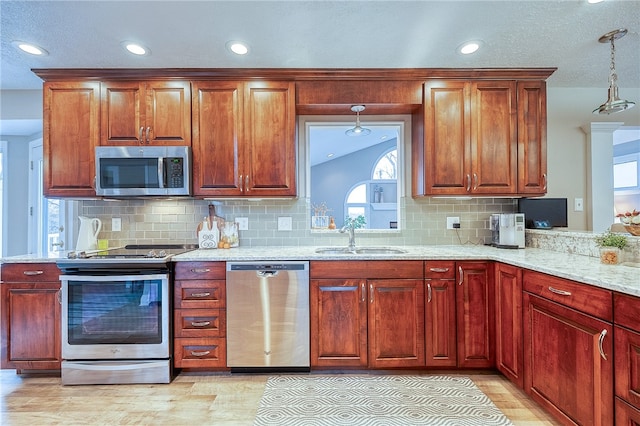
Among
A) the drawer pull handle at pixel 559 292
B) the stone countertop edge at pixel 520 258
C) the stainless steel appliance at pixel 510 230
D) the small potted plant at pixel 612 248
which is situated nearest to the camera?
the stone countertop edge at pixel 520 258

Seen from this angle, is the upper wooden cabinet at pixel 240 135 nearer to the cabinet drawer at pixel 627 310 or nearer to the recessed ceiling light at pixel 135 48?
the recessed ceiling light at pixel 135 48

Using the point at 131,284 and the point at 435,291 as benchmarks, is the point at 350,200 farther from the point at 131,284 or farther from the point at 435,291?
the point at 131,284

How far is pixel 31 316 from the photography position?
2230 millimetres

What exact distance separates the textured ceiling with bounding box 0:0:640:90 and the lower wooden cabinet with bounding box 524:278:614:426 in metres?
1.60

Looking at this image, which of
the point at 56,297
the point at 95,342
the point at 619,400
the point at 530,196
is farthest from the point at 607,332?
the point at 56,297

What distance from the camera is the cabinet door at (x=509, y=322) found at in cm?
194

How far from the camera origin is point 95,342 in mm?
2184

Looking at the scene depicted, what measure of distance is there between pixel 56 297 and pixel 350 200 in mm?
4858

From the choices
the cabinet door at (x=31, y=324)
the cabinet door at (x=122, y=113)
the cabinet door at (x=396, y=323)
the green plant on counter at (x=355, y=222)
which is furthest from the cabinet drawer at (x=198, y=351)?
→ the cabinet door at (x=122, y=113)

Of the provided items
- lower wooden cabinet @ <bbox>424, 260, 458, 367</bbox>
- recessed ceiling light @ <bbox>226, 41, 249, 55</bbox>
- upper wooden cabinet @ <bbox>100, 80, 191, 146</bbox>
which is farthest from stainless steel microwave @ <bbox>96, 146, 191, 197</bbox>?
lower wooden cabinet @ <bbox>424, 260, 458, 367</bbox>

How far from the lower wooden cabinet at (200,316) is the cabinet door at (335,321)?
0.67m

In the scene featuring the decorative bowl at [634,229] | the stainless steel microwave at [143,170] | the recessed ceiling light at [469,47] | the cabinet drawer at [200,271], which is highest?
the recessed ceiling light at [469,47]

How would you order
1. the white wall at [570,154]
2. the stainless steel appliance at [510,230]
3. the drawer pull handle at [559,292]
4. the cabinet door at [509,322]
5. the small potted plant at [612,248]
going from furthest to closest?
the white wall at [570,154] → the stainless steel appliance at [510,230] → the cabinet door at [509,322] → the small potted plant at [612,248] → the drawer pull handle at [559,292]

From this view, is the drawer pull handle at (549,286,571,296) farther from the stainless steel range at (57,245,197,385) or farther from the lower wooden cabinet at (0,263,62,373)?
the lower wooden cabinet at (0,263,62,373)
